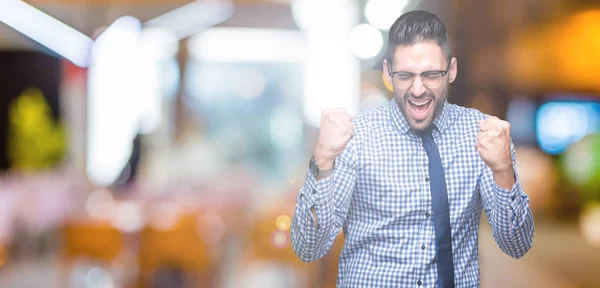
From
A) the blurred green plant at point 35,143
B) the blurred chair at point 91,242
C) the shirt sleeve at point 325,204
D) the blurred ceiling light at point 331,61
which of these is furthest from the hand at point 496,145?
the blurred green plant at point 35,143

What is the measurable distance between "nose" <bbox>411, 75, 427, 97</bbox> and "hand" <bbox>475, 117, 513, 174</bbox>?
0.13 m

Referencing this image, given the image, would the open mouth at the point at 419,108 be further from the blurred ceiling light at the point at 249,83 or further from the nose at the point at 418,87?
Result: the blurred ceiling light at the point at 249,83

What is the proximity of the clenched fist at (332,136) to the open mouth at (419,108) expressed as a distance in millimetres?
132

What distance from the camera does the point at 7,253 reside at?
6809mm

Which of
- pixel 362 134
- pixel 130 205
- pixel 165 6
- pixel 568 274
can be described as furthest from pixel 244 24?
pixel 362 134

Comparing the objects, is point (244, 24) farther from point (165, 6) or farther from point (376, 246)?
point (376, 246)

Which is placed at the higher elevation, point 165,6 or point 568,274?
point 165,6

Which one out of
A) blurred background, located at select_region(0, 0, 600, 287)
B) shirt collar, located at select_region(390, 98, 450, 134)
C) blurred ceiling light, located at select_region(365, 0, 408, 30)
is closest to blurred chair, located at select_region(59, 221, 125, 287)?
blurred background, located at select_region(0, 0, 600, 287)

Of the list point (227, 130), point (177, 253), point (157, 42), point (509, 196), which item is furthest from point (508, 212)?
point (227, 130)

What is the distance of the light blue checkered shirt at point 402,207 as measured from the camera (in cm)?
128

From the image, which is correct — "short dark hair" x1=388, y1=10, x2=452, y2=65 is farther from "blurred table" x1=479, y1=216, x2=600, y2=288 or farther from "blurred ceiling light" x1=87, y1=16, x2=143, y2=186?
"blurred ceiling light" x1=87, y1=16, x2=143, y2=186

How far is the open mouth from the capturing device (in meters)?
1.27

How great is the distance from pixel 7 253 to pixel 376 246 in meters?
6.31

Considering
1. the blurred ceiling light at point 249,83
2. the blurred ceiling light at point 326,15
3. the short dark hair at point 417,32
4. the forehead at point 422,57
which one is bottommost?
the forehead at point 422,57
